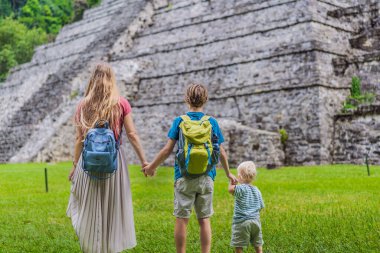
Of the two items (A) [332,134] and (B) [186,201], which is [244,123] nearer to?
(A) [332,134]

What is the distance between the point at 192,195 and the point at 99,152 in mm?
900

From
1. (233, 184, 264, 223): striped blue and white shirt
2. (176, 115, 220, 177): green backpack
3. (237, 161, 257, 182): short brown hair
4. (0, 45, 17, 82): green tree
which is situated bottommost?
(233, 184, 264, 223): striped blue and white shirt

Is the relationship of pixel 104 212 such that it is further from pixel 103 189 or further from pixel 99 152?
pixel 99 152

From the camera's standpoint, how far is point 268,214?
7.64 m

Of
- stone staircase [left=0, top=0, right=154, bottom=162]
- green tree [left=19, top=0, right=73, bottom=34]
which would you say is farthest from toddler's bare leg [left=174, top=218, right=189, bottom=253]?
green tree [left=19, top=0, right=73, bottom=34]

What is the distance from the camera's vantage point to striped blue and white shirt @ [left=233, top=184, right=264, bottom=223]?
4.99 metres

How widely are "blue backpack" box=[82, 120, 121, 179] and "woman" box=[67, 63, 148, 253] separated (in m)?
→ 0.19

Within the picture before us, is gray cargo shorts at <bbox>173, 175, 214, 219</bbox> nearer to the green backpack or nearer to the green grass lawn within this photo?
the green backpack

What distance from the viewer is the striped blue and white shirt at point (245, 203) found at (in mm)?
4988

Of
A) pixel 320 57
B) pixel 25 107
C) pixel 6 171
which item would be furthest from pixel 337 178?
pixel 25 107

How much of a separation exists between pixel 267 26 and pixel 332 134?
4.33m

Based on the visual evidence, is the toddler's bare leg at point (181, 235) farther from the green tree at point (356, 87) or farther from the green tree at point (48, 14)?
the green tree at point (48, 14)

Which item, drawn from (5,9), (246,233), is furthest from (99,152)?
(5,9)

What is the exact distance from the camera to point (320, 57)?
51.0 feet
